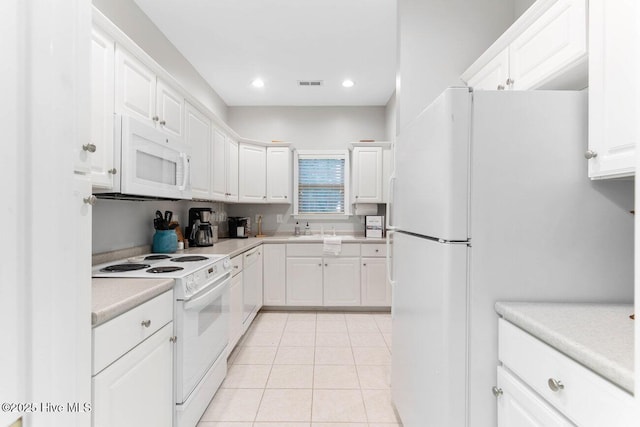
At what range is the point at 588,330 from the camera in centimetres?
89

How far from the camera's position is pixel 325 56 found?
3.15 meters

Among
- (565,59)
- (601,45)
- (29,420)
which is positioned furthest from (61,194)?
(565,59)

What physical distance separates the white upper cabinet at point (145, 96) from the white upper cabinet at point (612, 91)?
2.17m

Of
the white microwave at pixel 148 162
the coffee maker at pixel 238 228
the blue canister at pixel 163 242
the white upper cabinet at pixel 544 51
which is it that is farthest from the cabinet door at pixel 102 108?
the coffee maker at pixel 238 228

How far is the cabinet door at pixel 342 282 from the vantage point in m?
3.86

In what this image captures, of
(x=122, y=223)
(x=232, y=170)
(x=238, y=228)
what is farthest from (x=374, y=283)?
(x=122, y=223)

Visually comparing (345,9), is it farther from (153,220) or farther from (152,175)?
(153,220)

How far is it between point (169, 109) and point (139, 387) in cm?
185

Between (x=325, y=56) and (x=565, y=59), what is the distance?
2.28m

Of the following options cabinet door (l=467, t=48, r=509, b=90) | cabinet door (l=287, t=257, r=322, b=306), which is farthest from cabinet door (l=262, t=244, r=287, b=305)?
cabinet door (l=467, t=48, r=509, b=90)

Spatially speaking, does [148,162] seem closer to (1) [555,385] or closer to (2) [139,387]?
(2) [139,387]

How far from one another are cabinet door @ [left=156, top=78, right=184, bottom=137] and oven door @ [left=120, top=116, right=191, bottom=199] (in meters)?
0.17

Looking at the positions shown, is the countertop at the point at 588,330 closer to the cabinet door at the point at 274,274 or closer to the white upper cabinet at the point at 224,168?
the white upper cabinet at the point at 224,168

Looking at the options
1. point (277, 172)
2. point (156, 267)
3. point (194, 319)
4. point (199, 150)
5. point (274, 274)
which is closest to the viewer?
point (194, 319)
